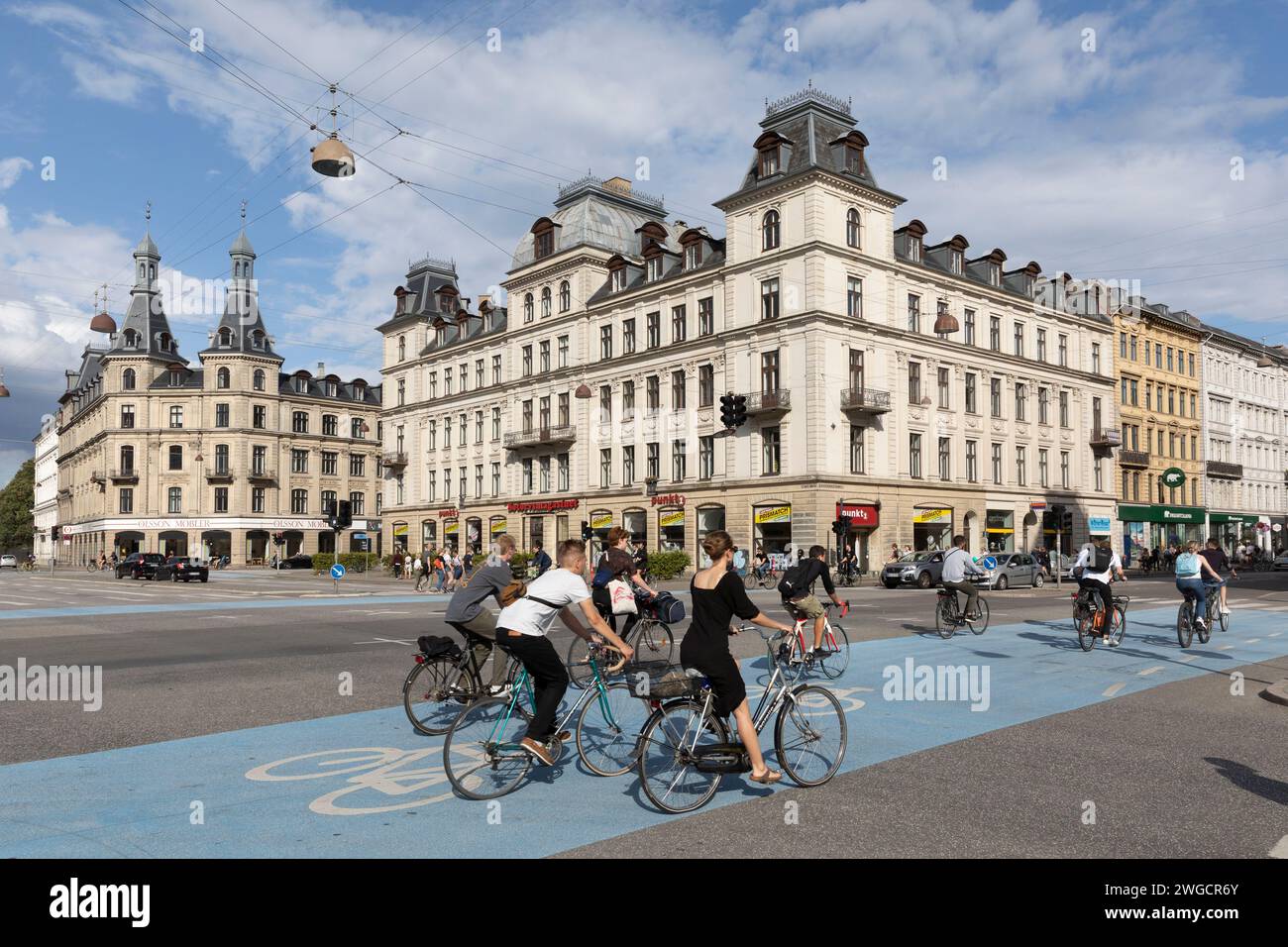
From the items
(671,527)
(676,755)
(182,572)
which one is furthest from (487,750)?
(182,572)

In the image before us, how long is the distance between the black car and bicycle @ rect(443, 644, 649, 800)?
4992 cm

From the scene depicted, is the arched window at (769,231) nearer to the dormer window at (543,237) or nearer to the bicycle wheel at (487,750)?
the dormer window at (543,237)

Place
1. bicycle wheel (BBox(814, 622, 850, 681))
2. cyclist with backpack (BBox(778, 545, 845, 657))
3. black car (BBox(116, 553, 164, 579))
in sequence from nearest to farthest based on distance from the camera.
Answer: cyclist with backpack (BBox(778, 545, 845, 657))
bicycle wheel (BBox(814, 622, 850, 681))
black car (BBox(116, 553, 164, 579))

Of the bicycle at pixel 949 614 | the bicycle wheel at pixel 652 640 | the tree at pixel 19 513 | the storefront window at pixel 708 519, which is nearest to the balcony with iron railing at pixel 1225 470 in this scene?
the storefront window at pixel 708 519

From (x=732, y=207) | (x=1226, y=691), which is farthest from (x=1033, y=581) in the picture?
(x=1226, y=691)

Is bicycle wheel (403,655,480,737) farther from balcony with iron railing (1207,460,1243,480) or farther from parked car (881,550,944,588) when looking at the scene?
balcony with iron railing (1207,460,1243,480)

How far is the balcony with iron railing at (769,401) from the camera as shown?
4444 centimetres

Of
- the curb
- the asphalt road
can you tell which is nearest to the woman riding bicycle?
the asphalt road

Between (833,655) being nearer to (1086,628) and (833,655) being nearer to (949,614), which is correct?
(1086,628)

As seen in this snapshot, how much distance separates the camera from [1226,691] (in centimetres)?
1155

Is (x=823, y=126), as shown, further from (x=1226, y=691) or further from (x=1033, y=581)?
(x=1226, y=691)

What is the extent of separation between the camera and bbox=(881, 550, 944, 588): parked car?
121 ft

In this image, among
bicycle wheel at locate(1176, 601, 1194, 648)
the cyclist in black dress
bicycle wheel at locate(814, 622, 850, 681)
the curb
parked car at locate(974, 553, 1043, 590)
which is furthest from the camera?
parked car at locate(974, 553, 1043, 590)

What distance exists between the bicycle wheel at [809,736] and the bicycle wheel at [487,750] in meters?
1.78
